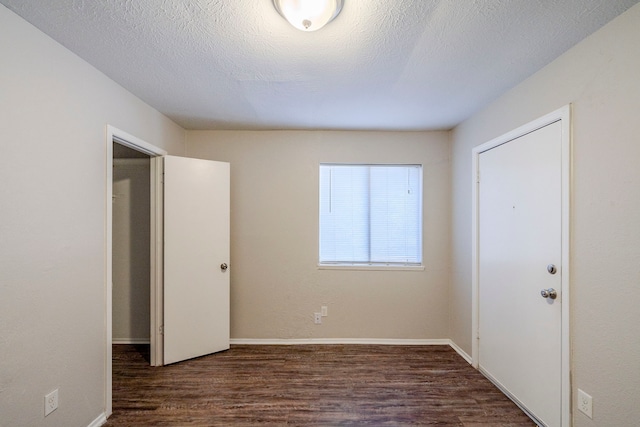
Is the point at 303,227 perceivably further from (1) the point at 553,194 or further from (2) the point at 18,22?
(2) the point at 18,22

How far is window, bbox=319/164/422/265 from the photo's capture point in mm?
3172

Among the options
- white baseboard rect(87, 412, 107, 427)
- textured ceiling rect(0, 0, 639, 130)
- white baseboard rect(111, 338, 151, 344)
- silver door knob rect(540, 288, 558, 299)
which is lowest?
white baseboard rect(111, 338, 151, 344)

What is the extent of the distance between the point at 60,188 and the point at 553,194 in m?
2.99

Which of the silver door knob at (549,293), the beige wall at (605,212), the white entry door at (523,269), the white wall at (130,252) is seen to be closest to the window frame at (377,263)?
the white entry door at (523,269)

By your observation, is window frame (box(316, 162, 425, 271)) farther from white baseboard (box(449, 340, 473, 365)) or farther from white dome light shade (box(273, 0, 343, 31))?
white dome light shade (box(273, 0, 343, 31))

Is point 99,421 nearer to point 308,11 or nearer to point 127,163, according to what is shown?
point 127,163

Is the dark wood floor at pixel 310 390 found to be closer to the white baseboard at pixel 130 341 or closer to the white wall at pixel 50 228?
the white baseboard at pixel 130 341

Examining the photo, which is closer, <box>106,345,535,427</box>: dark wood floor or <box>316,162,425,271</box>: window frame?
<box>106,345,535,427</box>: dark wood floor

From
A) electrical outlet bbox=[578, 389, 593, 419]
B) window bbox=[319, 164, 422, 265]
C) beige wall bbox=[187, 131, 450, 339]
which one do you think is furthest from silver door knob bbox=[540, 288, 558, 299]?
window bbox=[319, 164, 422, 265]

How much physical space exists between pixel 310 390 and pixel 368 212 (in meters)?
1.85

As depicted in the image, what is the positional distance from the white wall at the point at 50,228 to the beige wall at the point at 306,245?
1.37 metres

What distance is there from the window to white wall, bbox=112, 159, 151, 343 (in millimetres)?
2093

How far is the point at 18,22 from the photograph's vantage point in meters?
1.34

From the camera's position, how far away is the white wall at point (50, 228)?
132 centimetres
